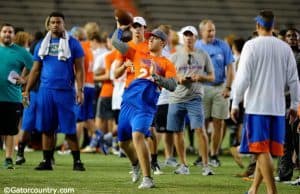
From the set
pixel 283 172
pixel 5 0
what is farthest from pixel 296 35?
pixel 5 0

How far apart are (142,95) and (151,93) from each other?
0.46 feet

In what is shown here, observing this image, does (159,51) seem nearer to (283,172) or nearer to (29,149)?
(283,172)

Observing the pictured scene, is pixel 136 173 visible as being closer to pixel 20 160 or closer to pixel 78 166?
pixel 78 166

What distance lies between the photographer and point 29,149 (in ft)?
63.6

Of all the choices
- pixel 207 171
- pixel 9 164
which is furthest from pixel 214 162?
pixel 9 164

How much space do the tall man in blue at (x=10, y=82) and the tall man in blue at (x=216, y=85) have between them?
3.12 metres

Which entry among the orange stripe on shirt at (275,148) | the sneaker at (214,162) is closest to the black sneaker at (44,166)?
the sneaker at (214,162)

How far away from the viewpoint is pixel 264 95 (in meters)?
10.9

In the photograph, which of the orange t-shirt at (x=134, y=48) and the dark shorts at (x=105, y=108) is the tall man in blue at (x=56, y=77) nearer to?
the orange t-shirt at (x=134, y=48)

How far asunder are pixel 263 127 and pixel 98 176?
3.55 metres

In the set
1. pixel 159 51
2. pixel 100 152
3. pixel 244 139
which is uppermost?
pixel 159 51

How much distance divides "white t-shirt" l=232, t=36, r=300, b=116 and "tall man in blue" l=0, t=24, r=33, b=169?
15.3 feet

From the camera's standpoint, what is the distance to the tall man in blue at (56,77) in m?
14.5

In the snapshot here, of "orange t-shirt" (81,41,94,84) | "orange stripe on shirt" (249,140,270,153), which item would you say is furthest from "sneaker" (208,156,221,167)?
"orange stripe on shirt" (249,140,270,153)
